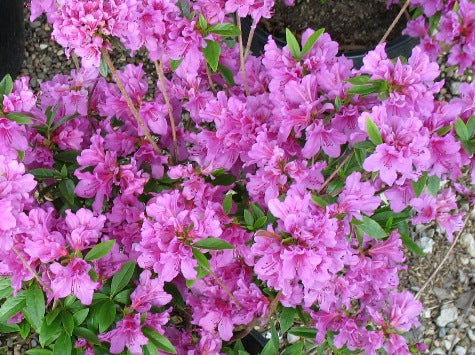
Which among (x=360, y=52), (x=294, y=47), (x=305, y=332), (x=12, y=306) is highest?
(x=294, y=47)

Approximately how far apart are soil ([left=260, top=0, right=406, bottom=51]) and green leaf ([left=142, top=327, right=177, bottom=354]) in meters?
1.63

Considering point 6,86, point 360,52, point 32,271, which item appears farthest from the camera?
point 360,52

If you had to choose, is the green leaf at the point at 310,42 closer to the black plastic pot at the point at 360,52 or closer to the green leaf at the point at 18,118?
the green leaf at the point at 18,118

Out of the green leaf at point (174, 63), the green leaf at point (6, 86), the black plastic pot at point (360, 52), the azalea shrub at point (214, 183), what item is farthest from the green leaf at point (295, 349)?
the black plastic pot at point (360, 52)

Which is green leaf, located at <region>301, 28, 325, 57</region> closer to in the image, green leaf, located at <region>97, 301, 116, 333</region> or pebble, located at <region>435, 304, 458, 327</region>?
green leaf, located at <region>97, 301, 116, 333</region>

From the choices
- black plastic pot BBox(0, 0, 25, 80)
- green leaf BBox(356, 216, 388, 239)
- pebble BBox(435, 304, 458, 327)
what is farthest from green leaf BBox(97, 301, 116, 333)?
black plastic pot BBox(0, 0, 25, 80)

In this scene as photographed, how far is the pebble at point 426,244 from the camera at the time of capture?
8.51 ft

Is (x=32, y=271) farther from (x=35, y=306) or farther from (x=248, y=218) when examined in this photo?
(x=248, y=218)

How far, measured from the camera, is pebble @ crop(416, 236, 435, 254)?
2594 mm

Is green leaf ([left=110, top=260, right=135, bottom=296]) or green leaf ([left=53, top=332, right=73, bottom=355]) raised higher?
green leaf ([left=110, top=260, right=135, bottom=296])

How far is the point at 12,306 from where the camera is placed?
1.29 metres

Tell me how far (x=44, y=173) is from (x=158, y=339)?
0.44 metres

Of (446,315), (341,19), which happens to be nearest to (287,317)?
(446,315)

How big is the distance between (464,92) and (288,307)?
0.61 metres
